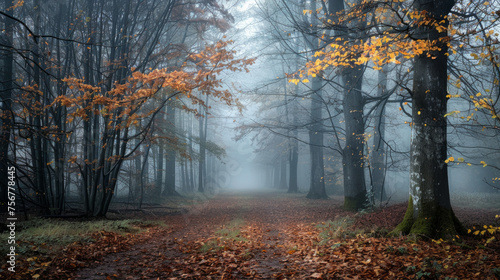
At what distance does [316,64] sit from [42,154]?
8.94 metres

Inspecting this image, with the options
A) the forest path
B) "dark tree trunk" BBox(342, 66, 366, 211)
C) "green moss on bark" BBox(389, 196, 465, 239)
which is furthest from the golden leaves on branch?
"green moss on bark" BBox(389, 196, 465, 239)

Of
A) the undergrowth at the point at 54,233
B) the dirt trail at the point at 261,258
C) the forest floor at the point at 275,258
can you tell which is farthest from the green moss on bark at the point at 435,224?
the undergrowth at the point at 54,233

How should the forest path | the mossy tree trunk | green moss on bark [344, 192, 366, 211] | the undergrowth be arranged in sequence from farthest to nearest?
1. green moss on bark [344, 192, 366, 211]
2. the mossy tree trunk
3. the undergrowth
4. the forest path

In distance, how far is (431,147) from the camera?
5766 millimetres

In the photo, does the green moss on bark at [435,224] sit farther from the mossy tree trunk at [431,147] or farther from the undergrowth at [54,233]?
the undergrowth at [54,233]

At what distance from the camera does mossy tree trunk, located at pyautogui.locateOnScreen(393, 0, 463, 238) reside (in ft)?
18.7

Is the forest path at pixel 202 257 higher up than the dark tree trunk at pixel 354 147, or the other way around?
the dark tree trunk at pixel 354 147

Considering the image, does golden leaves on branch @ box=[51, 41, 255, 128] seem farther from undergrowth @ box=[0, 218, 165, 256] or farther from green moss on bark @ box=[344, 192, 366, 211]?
green moss on bark @ box=[344, 192, 366, 211]

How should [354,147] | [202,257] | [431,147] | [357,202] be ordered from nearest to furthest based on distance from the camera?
[202,257], [431,147], [357,202], [354,147]

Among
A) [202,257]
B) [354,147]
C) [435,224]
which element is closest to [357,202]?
[354,147]

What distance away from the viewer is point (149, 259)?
548 cm

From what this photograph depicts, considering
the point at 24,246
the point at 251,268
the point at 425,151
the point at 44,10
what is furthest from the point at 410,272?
the point at 44,10

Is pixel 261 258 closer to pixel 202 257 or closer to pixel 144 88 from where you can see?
pixel 202 257

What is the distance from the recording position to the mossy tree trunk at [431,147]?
5.70 m
